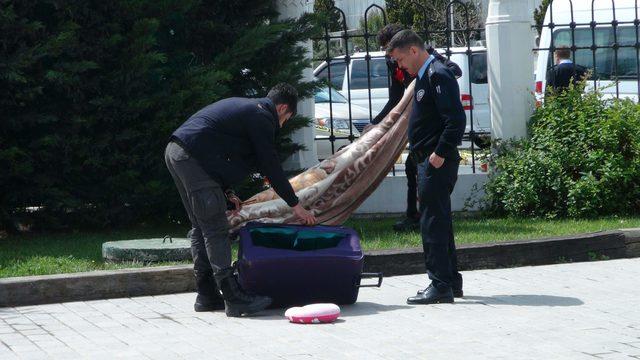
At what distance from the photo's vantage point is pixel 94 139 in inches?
376

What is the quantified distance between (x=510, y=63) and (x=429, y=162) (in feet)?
13.7

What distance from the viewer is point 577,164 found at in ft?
34.3

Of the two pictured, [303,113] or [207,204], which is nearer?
[207,204]

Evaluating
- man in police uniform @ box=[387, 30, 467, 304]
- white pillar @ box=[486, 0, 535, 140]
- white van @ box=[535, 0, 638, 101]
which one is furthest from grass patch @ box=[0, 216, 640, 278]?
white van @ box=[535, 0, 638, 101]

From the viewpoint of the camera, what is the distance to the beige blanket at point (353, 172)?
31.0 ft

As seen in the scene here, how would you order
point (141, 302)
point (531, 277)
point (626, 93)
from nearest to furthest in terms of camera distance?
point (141, 302) → point (531, 277) → point (626, 93)

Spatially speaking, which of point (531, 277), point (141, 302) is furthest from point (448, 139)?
point (141, 302)

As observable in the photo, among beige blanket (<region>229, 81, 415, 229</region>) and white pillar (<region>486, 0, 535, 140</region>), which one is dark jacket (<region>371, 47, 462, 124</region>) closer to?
beige blanket (<region>229, 81, 415, 229</region>)

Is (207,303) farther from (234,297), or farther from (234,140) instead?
(234,140)

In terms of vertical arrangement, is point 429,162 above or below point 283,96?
below

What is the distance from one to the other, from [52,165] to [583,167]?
15.8 ft

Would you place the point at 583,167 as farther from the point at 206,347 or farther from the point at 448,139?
the point at 206,347

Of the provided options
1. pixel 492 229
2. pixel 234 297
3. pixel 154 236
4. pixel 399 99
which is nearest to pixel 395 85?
pixel 399 99

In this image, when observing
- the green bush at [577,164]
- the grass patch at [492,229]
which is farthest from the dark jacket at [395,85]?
the green bush at [577,164]
